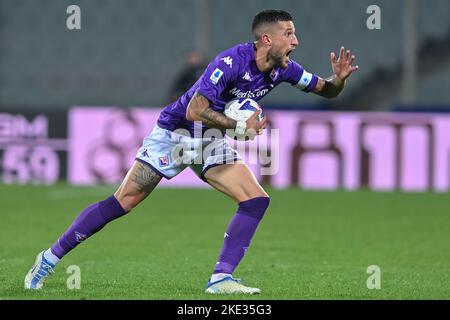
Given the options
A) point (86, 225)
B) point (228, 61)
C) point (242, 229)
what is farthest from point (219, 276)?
point (228, 61)

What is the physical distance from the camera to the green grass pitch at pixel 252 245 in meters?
7.06

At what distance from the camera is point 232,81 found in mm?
6824

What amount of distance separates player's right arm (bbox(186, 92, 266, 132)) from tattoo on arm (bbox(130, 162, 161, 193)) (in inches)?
18.8

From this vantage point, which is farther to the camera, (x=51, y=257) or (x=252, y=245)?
(x=252, y=245)

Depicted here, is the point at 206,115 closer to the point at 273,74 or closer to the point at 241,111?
the point at 241,111

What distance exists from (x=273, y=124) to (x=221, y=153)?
8364mm

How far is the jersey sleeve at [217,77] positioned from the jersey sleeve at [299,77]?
57 cm

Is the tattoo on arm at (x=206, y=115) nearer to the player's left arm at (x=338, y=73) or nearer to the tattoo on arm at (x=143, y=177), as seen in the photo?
the tattoo on arm at (x=143, y=177)

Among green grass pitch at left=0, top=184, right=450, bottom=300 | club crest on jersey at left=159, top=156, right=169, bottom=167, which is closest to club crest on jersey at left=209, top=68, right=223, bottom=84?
club crest on jersey at left=159, top=156, right=169, bottom=167

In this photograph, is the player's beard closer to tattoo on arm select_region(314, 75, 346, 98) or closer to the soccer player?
the soccer player

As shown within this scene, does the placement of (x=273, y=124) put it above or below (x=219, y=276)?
above

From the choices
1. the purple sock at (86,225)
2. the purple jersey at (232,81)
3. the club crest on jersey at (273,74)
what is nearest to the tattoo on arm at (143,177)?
the purple sock at (86,225)

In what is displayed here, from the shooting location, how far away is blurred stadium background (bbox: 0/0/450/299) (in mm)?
9164

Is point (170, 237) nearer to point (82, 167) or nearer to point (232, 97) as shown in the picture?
point (232, 97)
